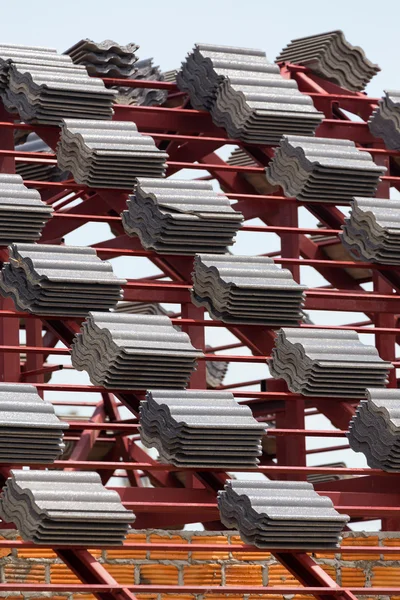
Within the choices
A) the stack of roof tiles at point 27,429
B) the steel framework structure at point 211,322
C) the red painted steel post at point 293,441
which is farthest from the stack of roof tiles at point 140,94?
the stack of roof tiles at point 27,429

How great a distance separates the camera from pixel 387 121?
2658 centimetres

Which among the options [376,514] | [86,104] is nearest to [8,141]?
[86,104]

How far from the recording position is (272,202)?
25.2m

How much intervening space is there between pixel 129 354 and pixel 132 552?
2.29 metres

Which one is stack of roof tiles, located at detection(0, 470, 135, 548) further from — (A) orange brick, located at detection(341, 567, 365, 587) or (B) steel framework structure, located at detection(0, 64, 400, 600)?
(A) orange brick, located at detection(341, 567, 365, 587)

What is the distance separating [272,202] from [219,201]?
1.39 m

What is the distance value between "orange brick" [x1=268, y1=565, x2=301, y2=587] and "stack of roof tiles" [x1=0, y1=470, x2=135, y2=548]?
71.1 inches

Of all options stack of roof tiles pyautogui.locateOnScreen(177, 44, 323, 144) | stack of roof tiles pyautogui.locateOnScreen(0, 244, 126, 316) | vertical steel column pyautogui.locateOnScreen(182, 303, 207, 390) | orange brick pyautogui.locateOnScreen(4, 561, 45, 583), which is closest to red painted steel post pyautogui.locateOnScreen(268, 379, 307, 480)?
vertical steel column pyautogui.locateOnScreen(182, 303, 207, 390)

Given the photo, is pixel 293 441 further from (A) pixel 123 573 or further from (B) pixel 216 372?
(B) pixel 216 372

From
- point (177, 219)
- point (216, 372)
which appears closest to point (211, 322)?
point (177, 219)

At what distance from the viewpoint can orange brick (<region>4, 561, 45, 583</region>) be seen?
19.7 m

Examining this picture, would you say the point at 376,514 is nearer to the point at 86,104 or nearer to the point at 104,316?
the point at 104,316

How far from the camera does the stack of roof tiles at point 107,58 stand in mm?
26750

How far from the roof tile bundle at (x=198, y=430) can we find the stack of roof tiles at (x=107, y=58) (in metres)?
6.73
